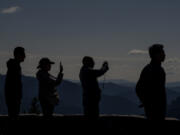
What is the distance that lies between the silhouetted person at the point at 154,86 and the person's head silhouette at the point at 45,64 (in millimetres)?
3091

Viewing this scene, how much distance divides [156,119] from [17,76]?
352 centimetres

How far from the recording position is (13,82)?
8.58m

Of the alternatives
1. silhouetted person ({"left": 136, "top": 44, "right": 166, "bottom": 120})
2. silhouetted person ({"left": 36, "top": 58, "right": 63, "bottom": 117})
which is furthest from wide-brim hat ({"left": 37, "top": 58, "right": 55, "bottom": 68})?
silhouetted person ({"left": 136, "top": 44, "right": 166, "bottom": 120})

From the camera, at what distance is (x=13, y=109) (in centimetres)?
859

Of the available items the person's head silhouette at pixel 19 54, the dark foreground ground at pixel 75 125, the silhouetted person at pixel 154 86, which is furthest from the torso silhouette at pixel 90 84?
the silhouetted person at pixel 154 86

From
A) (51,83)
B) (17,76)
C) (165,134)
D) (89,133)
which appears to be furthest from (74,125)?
(165,134)

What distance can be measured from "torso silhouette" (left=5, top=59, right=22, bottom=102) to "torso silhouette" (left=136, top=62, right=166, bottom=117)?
10.0ft

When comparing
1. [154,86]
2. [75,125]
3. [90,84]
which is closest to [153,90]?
[154,86]

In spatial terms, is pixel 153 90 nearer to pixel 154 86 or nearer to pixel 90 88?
pixel 154 86

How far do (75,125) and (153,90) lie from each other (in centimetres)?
281

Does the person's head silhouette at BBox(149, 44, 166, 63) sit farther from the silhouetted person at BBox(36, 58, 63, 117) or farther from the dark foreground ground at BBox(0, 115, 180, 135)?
the silhouetted person at BBox(36, 58, 63, 117)

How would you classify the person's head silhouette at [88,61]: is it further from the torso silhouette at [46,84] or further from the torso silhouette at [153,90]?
the torso silhouette at [153,90]

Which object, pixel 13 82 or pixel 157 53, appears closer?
pixel 157 53

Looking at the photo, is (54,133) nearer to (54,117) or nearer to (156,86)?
(54,117)
